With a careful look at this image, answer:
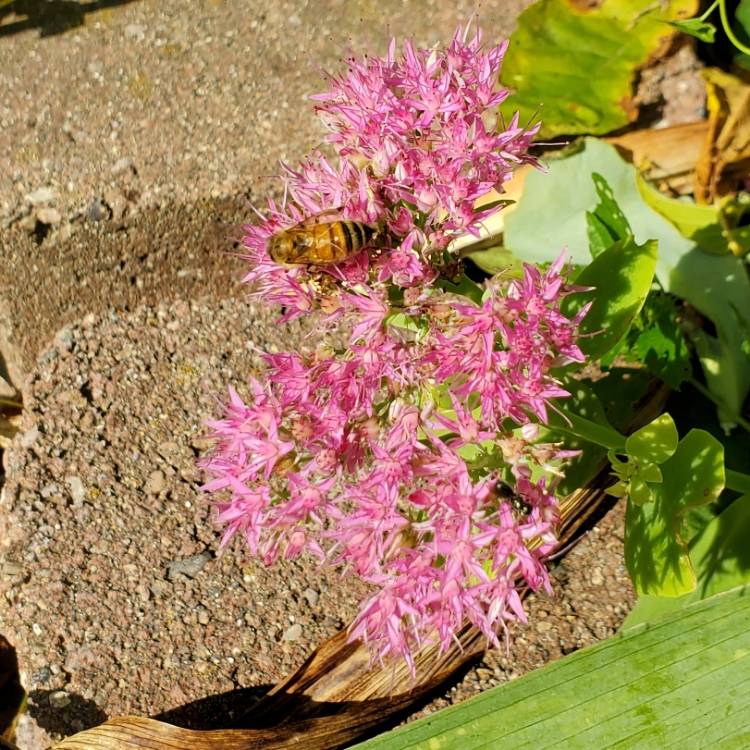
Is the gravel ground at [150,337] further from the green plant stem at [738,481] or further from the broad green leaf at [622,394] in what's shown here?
the green plant stem at [738,481]

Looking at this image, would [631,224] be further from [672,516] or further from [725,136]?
[672,516]

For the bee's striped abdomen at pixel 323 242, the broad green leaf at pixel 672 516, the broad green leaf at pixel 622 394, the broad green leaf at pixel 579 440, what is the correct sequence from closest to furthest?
1. the bee's striped abdomen at pixel 323 242
2. the broad green leaf at pixel 672 516
3. the broad green leaf at pixel 579 440
4. the broad green leaf at pixel 622 394

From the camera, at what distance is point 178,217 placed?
1.94 m

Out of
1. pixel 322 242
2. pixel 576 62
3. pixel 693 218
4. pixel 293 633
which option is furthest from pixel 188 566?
pixel 576 62

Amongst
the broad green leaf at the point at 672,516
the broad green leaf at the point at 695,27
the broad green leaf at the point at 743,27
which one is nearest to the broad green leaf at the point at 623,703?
the broad green leaf at the point at 672,516

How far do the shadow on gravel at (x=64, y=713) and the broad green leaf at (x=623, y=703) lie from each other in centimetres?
56

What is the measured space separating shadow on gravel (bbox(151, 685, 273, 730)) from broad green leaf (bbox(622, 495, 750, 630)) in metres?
0.64

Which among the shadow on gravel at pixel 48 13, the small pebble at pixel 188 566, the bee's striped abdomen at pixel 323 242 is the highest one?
the shadow on gravel at pixel 48 13

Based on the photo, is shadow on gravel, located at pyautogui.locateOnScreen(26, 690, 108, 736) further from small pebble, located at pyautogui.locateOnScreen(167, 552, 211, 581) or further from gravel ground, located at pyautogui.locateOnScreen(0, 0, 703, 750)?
small pebble, located at pyautogui.locateOnScreen(167, 552, 211, 581)

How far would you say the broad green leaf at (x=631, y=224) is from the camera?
1773 millimetres

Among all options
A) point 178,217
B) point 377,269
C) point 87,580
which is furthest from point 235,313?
point 377,269

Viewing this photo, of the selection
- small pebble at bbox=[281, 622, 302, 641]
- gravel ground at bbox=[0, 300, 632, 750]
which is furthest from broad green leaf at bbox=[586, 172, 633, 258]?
small pebble at bbox=[281, 622, 302, 641]

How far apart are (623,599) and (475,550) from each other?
0.60m

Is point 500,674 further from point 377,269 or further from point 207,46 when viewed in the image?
point 207,46
